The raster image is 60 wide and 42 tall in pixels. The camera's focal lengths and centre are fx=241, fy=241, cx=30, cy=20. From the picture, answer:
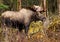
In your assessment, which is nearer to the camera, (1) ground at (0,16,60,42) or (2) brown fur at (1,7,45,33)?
(1) ground at (0,16,60,42)

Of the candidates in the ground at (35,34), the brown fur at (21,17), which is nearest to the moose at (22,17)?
the brown fur at (21,17)

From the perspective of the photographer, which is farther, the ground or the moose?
the moose

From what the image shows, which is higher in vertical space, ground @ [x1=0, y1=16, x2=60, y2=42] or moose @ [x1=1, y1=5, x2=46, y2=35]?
moose @ [x1=1, y1=5, x2=46, y2=35]

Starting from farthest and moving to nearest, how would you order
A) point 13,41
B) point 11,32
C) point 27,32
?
point 27,32
point 11,32
point 13,41

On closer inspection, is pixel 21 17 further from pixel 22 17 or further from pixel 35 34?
pixel 35 34

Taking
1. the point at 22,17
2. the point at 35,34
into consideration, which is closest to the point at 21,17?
the point at 22,17

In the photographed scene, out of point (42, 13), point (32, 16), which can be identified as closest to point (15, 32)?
point (32, 16)

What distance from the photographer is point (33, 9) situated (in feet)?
31.9

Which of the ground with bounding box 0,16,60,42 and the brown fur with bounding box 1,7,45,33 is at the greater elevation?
the brown fur with bounding box 1,7,45,33

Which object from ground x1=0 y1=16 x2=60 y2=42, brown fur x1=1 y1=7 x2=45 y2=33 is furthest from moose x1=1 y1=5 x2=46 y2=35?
ground x1=0 y1=16 x2=60 y2=42

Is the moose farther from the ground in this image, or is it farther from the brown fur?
the ground

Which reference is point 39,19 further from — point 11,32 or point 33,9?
point 11,32

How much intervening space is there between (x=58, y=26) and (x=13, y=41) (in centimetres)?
287

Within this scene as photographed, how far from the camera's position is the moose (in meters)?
8.63
